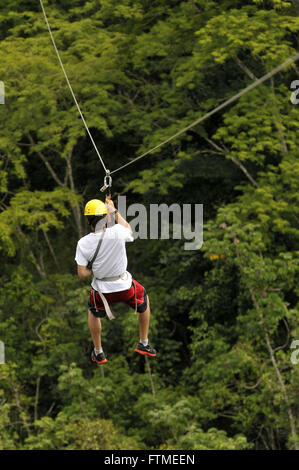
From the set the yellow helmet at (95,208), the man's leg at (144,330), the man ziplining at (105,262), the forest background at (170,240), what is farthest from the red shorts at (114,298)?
the forest background at (170,240)

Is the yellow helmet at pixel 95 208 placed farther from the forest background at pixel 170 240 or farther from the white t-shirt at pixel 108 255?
the forest background at pixel 170 240

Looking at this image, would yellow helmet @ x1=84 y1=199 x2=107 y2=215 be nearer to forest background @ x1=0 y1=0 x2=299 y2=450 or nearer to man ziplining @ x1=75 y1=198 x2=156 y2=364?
man ziplining @ x1=75 y1=198 x2=156 y2=364

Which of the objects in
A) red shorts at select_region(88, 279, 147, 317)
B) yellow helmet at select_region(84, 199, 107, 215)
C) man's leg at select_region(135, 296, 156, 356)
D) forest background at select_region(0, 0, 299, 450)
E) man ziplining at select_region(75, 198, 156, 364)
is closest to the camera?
yellow helmet at select_region(84, 199, 107, 215)

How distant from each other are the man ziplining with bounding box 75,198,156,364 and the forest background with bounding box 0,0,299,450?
582 centimetres

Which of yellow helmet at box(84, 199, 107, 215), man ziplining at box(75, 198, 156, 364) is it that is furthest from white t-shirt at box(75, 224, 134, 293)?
yellow helmet at box(84, 199, 107, 215)

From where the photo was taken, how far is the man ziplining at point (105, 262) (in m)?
4.94

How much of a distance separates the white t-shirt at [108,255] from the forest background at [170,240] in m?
5.99

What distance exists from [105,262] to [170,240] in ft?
27.4

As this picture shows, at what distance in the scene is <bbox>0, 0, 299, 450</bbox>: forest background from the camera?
1120 cm

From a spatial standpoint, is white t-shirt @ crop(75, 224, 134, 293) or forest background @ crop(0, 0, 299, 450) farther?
forest background @ crop(0, 0, 299, 450)

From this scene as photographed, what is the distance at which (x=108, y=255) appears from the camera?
508cm

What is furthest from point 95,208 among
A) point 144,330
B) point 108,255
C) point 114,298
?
point 144,330

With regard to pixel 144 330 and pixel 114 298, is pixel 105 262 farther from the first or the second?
pixel 144 330
